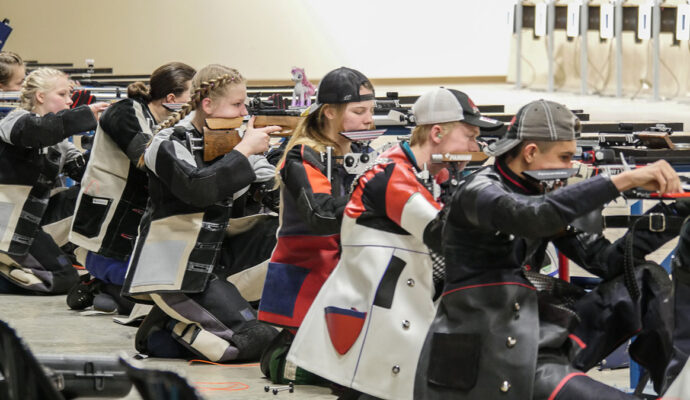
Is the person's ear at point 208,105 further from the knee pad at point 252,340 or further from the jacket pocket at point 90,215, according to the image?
the jacket pocket at point 90,215

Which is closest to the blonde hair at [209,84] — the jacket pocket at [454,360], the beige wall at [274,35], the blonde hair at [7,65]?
the jacket pocket at [454,360]

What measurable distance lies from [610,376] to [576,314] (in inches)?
62.1

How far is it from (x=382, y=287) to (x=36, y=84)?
11.8ft

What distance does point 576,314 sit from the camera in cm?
295

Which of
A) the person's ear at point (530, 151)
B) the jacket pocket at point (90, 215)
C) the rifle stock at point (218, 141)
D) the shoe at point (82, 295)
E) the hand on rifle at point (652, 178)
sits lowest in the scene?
the shoe at point (82, 295)

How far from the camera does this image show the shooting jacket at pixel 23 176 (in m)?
6.31

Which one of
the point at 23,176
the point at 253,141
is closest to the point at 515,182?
the point at 253,141

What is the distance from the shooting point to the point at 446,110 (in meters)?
3.46

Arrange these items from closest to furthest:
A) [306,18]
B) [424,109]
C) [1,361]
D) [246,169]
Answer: [1,361], [424,109], [246,169], [306,18]

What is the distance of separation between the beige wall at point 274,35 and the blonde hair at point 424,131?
1624 centimetres

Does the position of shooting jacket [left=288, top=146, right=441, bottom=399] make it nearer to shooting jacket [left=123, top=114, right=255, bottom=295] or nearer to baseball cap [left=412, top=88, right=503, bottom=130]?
baseball cap [left=412, top=88, right=503, bottom=130]

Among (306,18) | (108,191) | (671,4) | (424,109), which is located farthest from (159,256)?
(306,18)

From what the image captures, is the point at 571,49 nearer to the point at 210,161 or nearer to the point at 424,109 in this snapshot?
the point at 210,161

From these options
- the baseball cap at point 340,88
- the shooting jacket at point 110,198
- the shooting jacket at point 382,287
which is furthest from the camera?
the shooting jacket at point 110,198
